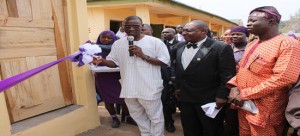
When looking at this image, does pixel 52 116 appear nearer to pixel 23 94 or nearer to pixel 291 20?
pixel 23 94

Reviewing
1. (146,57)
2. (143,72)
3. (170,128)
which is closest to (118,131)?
(170,128)

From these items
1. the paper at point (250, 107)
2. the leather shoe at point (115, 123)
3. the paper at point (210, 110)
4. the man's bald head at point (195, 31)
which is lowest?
the leather shoe at point (115, 123)

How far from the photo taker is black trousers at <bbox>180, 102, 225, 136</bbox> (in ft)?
10.0

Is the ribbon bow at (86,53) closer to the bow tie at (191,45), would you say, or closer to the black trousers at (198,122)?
the bow tie at (191,45)

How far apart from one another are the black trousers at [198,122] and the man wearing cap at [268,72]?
0.52 meters

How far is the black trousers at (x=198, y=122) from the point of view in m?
3.06

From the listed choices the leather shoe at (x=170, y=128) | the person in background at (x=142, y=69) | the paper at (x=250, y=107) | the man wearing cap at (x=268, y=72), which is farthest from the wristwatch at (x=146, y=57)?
the leather shoe at (x=170, y=128)

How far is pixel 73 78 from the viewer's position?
416 cm

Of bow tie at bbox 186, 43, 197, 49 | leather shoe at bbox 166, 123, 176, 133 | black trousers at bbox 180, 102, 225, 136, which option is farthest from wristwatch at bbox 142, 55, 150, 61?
→ leather shoe at bbox 166, 123, 176, 133

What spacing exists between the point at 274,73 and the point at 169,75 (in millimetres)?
2222

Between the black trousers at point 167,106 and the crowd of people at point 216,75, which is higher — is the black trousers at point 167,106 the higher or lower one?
the lower one

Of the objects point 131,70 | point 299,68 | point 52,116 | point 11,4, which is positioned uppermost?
point 11,4

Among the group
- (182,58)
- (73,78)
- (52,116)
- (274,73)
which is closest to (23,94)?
(52,116)

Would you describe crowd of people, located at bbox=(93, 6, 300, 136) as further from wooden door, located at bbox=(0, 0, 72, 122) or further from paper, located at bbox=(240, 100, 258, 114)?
wooden door, located at bbox=(0, 0, 72, 122)
